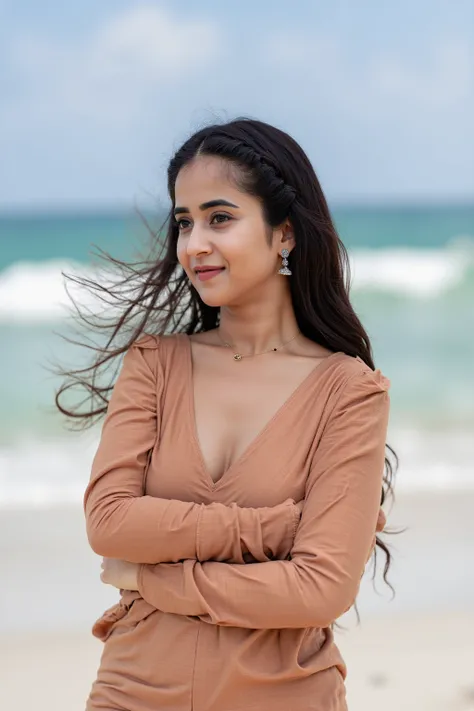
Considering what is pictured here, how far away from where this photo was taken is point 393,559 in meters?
5.78

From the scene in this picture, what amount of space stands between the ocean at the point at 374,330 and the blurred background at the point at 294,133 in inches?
1.7

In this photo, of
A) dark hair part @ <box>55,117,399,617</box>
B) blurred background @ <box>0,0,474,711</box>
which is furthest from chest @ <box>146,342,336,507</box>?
→ blurred background @ <box>0,0,474,711</box>

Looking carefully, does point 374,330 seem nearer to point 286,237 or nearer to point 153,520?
point 286,237

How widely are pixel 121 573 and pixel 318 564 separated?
50 cm

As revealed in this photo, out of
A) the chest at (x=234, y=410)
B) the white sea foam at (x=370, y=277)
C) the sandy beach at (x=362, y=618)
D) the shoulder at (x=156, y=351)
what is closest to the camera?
the chest at (x=234, y=410)

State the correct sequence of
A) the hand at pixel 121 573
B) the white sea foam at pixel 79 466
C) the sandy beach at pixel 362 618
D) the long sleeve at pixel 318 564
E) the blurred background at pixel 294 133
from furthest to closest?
the blurred background at pixel 294 133
the white sea foam at pixel 79 466
the sandy beach at pixel 362 618
the hand at pixel 121 573
the long sleeve at pixel 318 564

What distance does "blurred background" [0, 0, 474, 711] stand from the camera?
34.8 ft

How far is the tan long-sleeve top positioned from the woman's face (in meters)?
0.36

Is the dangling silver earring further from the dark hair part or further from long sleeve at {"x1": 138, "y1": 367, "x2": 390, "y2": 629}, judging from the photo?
long sleeve at {"x1": 138, "y1": 367, "x2": 390, "y2": 629}

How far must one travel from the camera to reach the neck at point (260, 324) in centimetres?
299

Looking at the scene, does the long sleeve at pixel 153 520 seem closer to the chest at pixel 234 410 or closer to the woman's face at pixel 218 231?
the chest at pixel 234 410

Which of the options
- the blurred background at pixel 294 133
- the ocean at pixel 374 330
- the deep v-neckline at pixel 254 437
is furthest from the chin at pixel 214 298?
the blurred background at pixel 294 133

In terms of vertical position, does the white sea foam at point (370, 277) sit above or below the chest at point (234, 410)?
above

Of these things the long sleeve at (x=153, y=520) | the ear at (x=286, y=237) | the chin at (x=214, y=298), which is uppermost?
the ear at (x=286, y=237)
